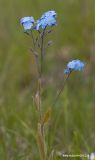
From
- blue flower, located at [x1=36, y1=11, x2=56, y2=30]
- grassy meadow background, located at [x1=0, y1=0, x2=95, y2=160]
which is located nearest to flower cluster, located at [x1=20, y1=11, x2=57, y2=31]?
blue flower, located at [x1=36, y1=11, x2=56, y2=30]

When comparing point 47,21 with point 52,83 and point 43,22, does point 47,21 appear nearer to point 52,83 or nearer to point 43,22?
point 43,22

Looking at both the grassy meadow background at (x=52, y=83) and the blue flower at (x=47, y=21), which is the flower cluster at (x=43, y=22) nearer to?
the blue flower at (x=47, y=21)

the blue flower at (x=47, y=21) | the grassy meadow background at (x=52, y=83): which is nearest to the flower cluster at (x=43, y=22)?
the blue flower at (x=47, y=21)

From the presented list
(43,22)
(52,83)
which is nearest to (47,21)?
(43,22)

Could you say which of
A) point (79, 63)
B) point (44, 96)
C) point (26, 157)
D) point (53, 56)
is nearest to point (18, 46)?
point (53, 56)

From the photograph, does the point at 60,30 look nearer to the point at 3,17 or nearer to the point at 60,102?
the point at 3,17

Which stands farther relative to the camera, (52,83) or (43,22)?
(52,83)

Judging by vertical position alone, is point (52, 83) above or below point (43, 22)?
above

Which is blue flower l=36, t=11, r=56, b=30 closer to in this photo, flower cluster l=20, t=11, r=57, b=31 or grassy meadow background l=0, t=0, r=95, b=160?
flower cluster l=20, t=11, r=57, b=31

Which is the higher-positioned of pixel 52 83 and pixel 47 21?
pixel 52 83
